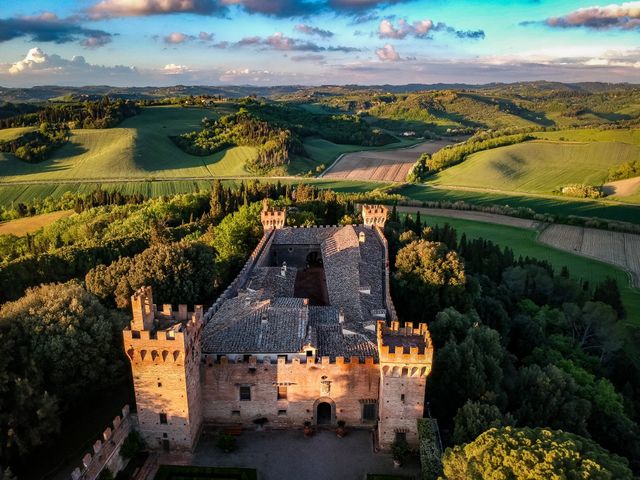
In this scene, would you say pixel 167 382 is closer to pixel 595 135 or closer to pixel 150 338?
pixel 150 338

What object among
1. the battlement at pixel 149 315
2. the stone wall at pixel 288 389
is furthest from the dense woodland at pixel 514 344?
the battlement at pixel 149 315

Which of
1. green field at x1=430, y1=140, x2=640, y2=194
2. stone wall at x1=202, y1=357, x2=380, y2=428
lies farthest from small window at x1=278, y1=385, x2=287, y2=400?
green field at x1=430, y1=140, x2=640, y2=194

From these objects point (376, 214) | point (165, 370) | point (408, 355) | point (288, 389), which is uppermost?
point (376, 214)

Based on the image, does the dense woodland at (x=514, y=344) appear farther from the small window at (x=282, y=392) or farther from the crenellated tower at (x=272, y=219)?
the crenellated tower at (x=272, y=219)

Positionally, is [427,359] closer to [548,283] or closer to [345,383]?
[345,383]

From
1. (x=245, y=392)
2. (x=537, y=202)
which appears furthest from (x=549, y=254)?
(x=245, y=392)

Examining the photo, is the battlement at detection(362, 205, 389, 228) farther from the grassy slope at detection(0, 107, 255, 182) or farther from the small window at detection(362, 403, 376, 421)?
the grassy slope at detection(0, 107, 255, 182)
